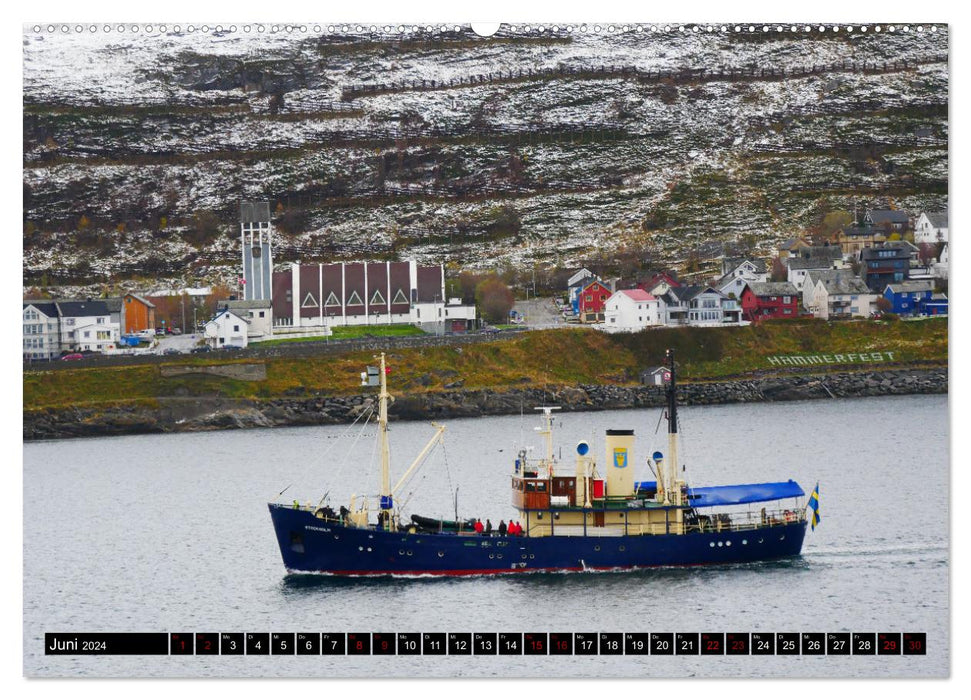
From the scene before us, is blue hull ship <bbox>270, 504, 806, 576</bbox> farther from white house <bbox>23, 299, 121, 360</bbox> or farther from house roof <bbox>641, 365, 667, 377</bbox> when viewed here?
house roof <bbox>641, 365, 667, 377</bbox>

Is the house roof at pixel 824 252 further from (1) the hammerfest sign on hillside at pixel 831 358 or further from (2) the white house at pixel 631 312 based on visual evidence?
(1) the hammerfest sign on hillside at pixel 831 358

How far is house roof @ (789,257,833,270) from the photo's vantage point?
13050 centimetres

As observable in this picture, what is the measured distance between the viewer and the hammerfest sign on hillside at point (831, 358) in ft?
350

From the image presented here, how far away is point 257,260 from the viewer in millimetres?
138250

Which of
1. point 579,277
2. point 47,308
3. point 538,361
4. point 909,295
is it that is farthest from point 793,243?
point 47,308

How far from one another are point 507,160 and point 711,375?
7226 centimetres

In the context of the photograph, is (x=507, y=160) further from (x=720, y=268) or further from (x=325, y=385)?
(x=325, y=385)

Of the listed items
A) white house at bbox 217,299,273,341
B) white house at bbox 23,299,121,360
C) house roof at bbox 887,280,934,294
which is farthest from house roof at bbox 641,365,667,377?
white house at bbox 23,299,121,360

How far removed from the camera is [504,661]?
31.1m

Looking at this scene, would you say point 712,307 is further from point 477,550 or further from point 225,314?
point 477,550

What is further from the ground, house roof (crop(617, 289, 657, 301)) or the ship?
the ship

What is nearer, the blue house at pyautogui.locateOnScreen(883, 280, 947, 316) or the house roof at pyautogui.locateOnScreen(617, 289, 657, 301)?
the blue house at pyautogui.locateOnScreen(883, 280, 947, 316)

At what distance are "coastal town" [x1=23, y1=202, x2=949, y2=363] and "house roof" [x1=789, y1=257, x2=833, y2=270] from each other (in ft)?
0.55

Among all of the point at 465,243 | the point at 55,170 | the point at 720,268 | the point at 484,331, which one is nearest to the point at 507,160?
the point at 465,243
